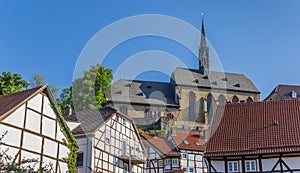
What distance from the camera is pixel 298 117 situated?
23.2 metres

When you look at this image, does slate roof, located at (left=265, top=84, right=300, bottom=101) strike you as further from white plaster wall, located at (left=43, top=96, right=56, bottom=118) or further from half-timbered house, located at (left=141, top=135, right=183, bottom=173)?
white plaster wall, located at (left=43, top=96, right=56, bottom=118)

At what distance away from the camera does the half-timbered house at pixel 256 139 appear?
69.6ft

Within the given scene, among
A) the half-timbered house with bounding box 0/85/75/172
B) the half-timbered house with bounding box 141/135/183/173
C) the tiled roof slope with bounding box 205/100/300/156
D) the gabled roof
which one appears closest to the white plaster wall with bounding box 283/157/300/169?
the tiled roof slope with bounding box 205/100/300/156

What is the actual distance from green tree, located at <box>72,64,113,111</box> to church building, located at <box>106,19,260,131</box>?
7.17m

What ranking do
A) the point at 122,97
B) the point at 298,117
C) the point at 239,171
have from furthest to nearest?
the point at 122,97
the point at 298,117
the point at 239,171

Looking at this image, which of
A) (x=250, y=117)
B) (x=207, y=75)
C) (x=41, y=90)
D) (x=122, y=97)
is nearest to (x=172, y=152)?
(x=250, y=117)

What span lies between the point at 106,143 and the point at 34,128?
9.09 metres

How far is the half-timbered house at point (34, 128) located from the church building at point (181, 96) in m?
40.3

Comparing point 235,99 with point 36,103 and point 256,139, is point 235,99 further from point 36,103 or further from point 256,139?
point 36,103

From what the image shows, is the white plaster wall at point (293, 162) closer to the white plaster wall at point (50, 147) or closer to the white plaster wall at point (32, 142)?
the white plaster wall at point (50, 147)

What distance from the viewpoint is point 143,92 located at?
7094 centimetres

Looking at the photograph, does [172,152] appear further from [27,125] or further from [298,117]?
[27,125]

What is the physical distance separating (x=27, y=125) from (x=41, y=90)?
2049 millimetres

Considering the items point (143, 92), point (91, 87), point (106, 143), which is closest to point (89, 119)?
point (106, 143)
